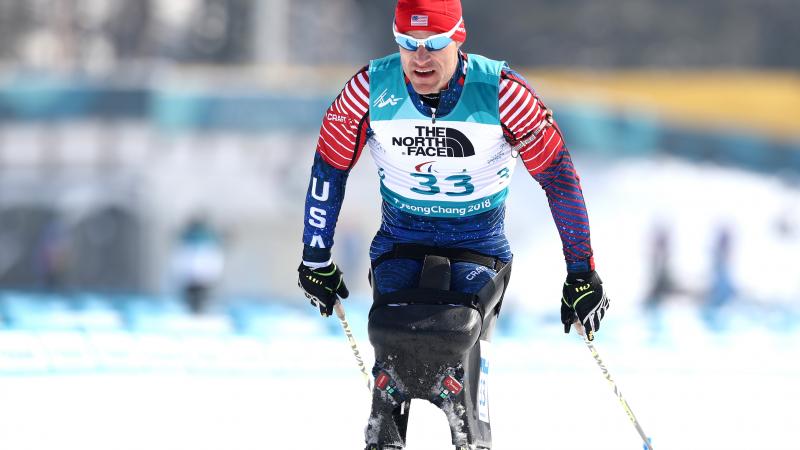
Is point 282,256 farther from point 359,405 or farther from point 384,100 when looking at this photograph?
point 384,100

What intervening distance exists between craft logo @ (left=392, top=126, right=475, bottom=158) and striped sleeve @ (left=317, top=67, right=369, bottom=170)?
7.9 inches

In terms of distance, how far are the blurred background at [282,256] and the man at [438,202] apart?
1.65 metres

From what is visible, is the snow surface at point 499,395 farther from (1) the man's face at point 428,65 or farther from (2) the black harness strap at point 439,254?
(1) the man's face at point 428,65

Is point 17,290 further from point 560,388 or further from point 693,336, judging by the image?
point 560,388

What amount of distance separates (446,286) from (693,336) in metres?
7.99

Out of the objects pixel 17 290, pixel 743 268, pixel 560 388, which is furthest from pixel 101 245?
pixel 560 388

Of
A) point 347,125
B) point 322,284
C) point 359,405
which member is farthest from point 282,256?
point 347,125

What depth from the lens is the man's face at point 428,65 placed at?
501 cm

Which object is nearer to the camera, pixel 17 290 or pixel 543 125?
→ pixel 543 125

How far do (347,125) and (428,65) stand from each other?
486mm

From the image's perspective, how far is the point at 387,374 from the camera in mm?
4867

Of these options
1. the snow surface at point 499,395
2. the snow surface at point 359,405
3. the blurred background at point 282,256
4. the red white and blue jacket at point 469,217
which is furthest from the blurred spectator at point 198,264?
the red white and blue jacket at point 469,217

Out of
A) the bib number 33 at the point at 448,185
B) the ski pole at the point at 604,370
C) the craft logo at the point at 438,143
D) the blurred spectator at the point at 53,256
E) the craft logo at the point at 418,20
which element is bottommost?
the blurred spectator at the point at 53,256

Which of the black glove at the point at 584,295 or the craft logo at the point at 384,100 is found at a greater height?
the craft logo at the point at 384,100
